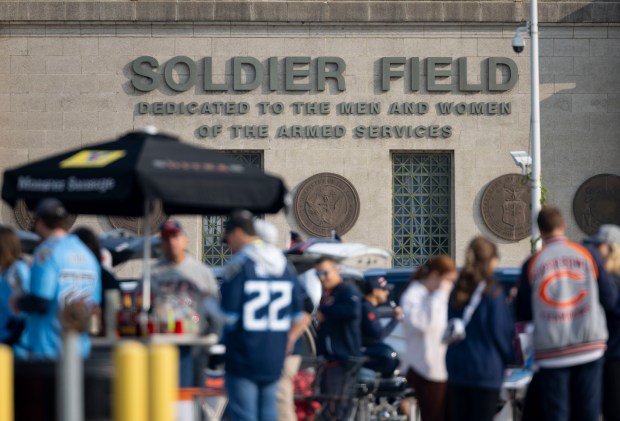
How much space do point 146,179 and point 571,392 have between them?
3.54m

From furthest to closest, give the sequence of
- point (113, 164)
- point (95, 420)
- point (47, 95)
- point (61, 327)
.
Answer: point (47, 95), point (113, 164), point (61, 327), point (95, 420)

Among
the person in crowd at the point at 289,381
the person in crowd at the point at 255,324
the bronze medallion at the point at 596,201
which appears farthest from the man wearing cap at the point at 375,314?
the bronze medallion at the point at 596,201

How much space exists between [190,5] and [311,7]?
2.37 m

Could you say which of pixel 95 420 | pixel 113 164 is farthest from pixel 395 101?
pixel 95 420

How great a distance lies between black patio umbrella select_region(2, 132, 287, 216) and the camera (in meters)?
10.7

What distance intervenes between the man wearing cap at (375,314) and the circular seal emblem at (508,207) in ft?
39.9

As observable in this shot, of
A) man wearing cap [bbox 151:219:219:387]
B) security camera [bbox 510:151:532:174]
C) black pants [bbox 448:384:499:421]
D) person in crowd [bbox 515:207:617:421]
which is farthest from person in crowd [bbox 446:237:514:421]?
security camera [bbox 510:151:532:174]

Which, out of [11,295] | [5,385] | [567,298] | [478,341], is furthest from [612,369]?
[5,385]

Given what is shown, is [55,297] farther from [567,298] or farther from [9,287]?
[567,298]

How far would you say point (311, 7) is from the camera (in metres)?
27.5

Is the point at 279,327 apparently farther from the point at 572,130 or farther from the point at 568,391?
the point at 572,130

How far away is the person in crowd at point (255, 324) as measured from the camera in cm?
1002

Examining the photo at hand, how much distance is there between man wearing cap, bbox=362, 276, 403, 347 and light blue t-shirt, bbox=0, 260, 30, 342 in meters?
4.19

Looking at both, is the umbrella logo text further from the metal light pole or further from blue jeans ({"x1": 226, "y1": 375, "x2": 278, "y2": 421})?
the metal light pole
